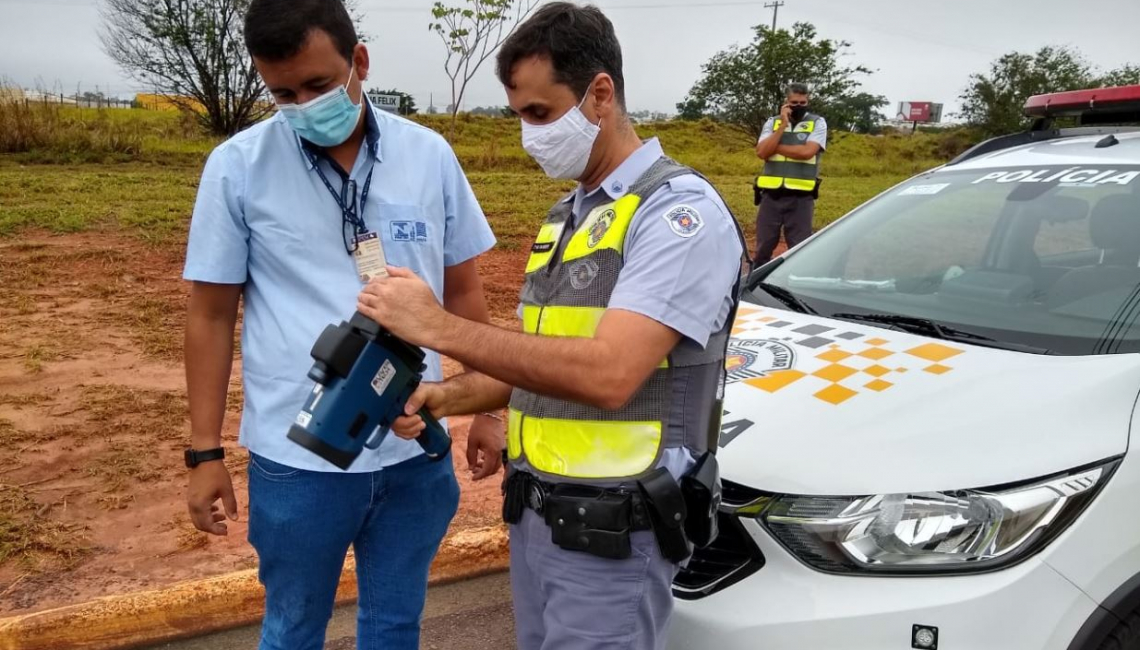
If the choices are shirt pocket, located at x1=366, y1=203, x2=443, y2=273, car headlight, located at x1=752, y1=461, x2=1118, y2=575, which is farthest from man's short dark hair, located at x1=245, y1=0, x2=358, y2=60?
car headlight, located at x1=752, y1=461, x2=1118, y2=575

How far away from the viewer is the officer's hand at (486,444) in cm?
210

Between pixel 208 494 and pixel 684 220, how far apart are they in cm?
121

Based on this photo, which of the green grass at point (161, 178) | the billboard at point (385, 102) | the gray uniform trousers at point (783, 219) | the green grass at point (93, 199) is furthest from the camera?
the green grass at point (161, 178)

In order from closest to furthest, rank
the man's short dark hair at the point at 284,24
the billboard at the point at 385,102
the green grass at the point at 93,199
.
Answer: the man's short dark hair at the point at 284,24
the billboard at the point at 385,102
the green grass at the point at 93,199

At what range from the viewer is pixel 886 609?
5.63 ft

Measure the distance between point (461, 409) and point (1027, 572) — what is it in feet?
3.92

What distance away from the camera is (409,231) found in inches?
73.3

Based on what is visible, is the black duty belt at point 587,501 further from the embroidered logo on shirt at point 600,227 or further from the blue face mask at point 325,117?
the blue face mask at point 325,117

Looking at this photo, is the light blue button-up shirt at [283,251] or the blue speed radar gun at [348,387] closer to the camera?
the blue speed radar gun at [348,387]

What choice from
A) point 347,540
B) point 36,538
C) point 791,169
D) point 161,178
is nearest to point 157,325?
point 36,538

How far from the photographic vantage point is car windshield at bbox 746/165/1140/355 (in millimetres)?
2342

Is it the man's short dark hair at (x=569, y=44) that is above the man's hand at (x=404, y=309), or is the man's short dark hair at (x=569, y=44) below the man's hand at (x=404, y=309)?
above

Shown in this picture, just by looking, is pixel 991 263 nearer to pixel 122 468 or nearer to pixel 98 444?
pixel 122 468

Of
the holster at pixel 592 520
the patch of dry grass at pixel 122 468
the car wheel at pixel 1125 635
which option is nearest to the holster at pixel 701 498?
the holster at pixel 592 520
